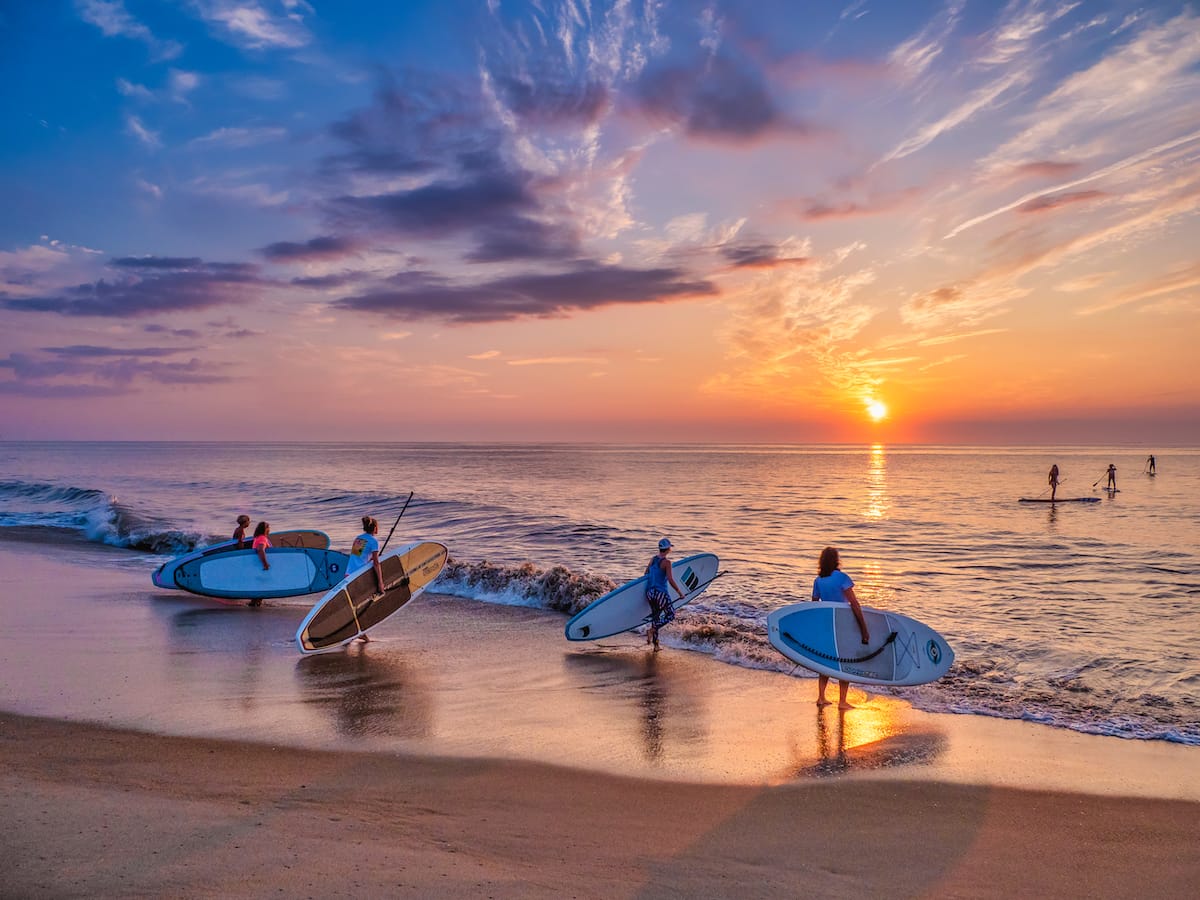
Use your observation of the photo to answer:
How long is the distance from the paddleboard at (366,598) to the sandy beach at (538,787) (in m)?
0.56

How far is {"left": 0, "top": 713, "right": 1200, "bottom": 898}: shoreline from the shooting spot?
4.41 meters

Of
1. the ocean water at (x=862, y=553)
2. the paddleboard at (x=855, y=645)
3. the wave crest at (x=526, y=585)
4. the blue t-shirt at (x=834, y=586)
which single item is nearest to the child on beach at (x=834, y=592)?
the blue t-shirt at (x=834, y=586)

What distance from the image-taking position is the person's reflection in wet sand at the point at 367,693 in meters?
7.33

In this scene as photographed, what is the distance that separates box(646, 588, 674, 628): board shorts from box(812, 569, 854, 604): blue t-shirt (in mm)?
3179

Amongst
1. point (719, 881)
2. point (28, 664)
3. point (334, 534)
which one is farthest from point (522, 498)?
point (719, 881)

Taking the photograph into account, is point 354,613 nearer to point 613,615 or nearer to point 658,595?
point 613,615

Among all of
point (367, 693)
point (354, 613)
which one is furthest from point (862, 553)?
point (367, 693)

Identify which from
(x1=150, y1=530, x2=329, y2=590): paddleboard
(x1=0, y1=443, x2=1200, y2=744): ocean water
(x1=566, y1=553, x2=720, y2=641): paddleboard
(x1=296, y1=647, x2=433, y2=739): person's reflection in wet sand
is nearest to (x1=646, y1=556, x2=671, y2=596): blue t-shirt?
(x1=566, y1=553, x2=720, y2=641): paddleboard

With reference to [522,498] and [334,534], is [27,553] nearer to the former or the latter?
[334,534]

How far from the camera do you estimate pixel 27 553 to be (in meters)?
19.1

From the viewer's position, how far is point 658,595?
11.2 m

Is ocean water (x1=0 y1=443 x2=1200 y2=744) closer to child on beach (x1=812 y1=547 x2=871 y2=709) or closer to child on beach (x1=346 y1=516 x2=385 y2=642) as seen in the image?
child on beach (x1=812 y1=547 x2=871 y2=709)

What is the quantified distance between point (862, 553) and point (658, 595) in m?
12.3

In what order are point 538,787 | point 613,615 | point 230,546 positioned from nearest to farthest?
point 538,787, point 613,615, point 230,546
